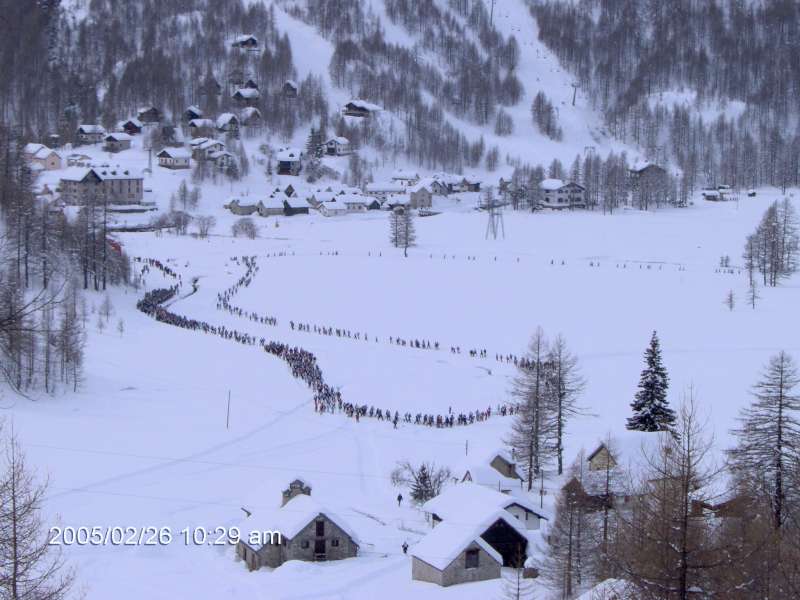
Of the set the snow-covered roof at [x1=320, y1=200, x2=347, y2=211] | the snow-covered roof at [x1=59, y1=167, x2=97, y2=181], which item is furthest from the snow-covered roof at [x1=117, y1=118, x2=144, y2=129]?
the snow-covered roof at [x1=320, y1=200, x2=347, y2=211]

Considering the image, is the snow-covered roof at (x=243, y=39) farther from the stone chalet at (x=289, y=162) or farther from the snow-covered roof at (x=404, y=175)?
the snow-covered roof at (x=404, y=175)

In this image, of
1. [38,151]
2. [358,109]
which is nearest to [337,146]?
[358,109]

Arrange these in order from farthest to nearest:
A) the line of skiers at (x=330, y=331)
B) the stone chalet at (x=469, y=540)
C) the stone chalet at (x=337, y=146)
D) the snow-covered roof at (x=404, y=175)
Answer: the stone chalet at (x=337, y=146)
the snow-covered roof at (x=404, y=175)
the line of skiers at (x=330, y=331)
the stone chalet at (x=469, y=540)

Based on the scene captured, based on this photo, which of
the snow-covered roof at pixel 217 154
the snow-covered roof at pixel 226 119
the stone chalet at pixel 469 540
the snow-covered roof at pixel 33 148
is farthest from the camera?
the snow-covered roof at pixel 226 119

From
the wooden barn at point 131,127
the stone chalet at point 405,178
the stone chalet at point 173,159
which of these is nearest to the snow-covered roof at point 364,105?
the stone chalet at point 405,178

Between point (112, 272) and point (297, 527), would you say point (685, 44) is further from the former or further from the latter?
point (297, 527)

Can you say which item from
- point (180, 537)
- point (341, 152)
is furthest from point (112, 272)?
point (341, 152)

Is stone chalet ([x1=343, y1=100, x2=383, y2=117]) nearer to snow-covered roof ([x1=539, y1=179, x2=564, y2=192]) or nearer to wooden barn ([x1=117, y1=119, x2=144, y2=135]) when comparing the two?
wooden barn ([x1=117, y1=119, x2=144, y2=135])
